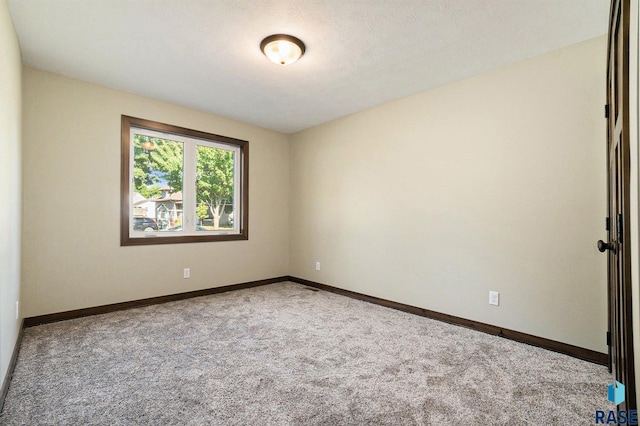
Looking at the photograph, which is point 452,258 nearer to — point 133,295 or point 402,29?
point 402,29

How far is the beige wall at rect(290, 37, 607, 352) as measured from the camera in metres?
2.42

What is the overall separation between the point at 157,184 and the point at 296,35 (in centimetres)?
259

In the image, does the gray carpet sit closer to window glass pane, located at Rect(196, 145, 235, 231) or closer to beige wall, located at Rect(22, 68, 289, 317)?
beige wall, located at Rect(22, 68, 289, 317)

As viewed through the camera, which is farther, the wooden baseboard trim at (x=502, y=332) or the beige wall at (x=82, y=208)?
the beige wall at (x=82, y=208)

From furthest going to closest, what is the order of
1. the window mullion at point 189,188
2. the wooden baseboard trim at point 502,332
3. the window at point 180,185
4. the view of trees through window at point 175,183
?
1. the window mullion at point 189,188
2. the view of trees through window at point 175,183
3. the window at point 180,185
4. the wooden baseboard trim at point 502,332

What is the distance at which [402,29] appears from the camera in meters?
2.35

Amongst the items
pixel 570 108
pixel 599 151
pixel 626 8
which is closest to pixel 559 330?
pixel 599 151

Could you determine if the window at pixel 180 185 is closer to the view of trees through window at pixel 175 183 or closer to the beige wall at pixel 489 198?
the view of trees through window at pixel 175 183

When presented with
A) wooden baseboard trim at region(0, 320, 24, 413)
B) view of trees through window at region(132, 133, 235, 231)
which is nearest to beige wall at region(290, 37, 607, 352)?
view of trees through window at region(132, 133, 235, 231)

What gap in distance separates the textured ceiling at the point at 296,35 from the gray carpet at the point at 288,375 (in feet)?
8.15

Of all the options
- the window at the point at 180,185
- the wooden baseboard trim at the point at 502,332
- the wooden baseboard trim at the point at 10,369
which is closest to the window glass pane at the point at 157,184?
the window at the point at 180,185

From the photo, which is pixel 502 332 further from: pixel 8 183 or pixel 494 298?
pixel 8 183

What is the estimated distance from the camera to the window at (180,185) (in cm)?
369

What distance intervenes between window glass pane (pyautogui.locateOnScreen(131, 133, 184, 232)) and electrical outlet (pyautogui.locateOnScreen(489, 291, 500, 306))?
3.70 meters
